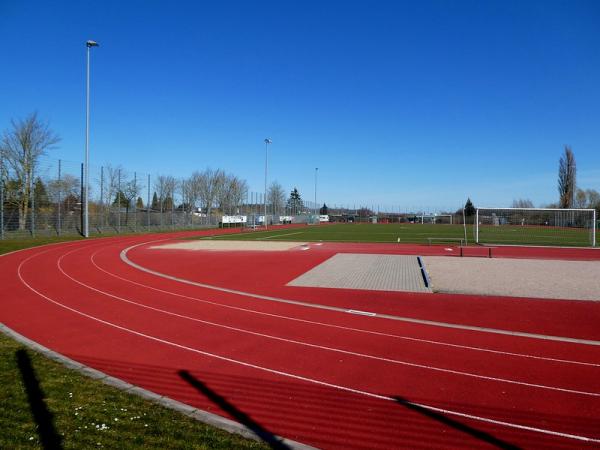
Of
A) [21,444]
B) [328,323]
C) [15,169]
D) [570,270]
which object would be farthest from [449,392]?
[15,169]

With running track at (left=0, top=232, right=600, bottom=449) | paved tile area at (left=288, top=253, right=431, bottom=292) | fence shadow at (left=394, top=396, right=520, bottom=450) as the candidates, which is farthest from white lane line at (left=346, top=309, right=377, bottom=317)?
fence shadow at (left=394, top=396, right=520, bottom=450)

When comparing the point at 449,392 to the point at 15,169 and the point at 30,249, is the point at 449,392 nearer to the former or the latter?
the point at 30,249

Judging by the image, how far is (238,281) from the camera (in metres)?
13.9

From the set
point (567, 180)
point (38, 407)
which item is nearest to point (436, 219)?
point (567, 180)

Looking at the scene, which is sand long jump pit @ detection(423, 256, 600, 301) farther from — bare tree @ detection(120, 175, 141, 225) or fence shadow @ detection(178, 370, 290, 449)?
bare tree @ detection(120, 175, 141, 225)

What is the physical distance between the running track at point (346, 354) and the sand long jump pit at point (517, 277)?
1084 mm

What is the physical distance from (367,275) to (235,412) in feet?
36.4

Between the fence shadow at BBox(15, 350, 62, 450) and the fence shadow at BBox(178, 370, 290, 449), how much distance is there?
1664 mm

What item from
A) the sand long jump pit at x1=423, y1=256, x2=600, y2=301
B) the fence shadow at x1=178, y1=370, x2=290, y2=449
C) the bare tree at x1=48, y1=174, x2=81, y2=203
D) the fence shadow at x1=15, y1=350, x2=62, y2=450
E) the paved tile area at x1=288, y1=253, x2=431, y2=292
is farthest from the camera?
the bare tree at x1=48, y1=174, x2=81, y2=203

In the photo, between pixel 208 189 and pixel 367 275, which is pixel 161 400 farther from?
pixel 208 189

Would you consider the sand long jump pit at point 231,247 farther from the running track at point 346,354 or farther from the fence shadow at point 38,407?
the fence shadow at point 38,407

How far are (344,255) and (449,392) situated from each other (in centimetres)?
1710

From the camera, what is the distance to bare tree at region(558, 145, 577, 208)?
68812 mm

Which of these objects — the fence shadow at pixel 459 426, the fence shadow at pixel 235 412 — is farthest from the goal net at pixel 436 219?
the fence shadow at pixel 235 412
